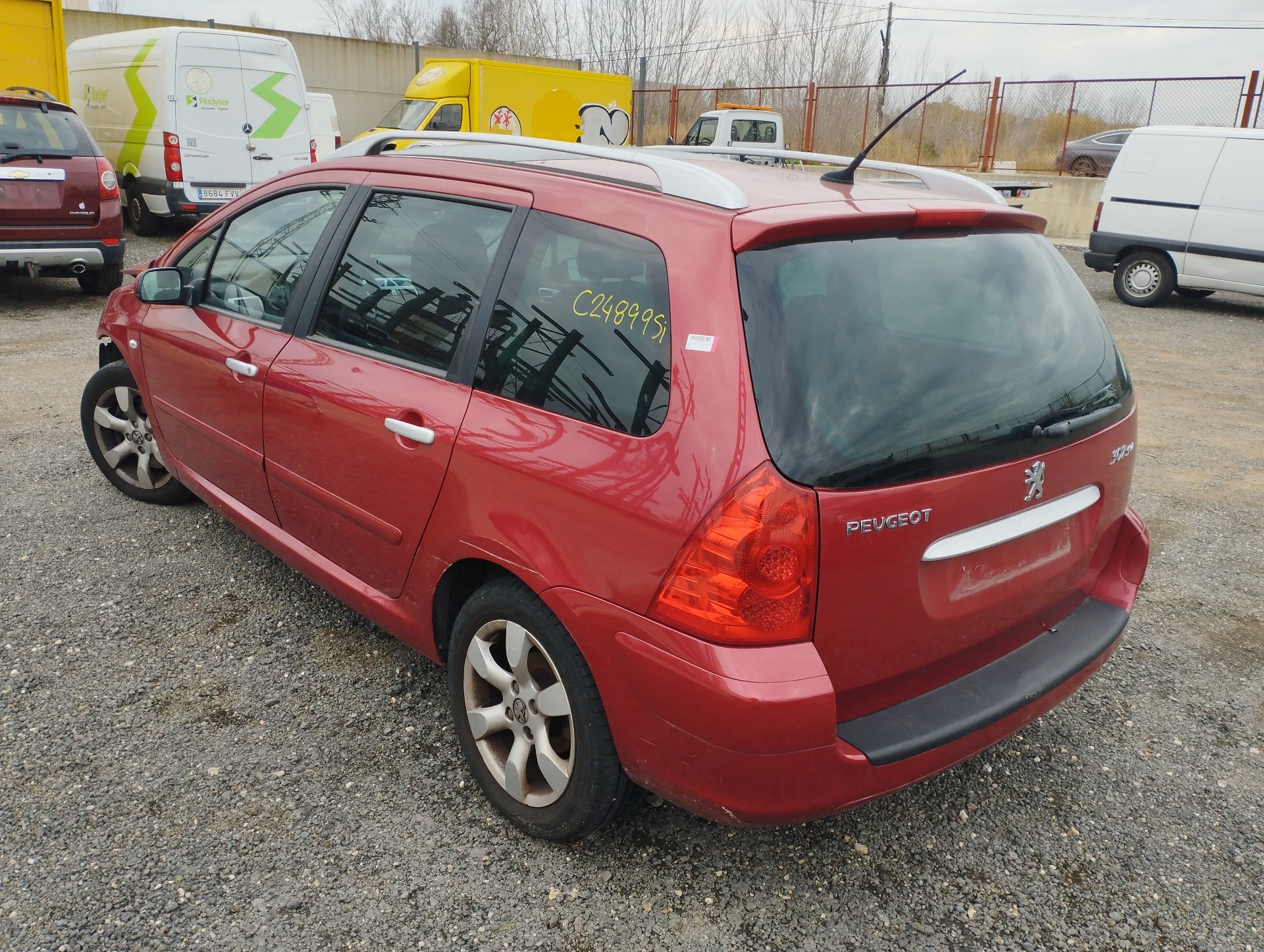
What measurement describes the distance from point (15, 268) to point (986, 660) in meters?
9.25

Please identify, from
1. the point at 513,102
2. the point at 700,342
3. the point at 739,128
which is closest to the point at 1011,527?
the point at 700,342

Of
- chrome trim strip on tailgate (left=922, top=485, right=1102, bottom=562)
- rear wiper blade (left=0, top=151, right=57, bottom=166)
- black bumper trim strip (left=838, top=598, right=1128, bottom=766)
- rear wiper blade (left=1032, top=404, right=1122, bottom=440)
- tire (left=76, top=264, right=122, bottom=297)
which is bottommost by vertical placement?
tire (left=76, top=264, right=122, bottom=297)

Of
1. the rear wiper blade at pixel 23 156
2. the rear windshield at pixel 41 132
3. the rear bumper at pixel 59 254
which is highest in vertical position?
the rear windshield at pixel 41 132

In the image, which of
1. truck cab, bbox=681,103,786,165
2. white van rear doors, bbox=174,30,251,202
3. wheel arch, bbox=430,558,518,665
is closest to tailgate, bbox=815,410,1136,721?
wheel arch, bbox=430,558,518,665

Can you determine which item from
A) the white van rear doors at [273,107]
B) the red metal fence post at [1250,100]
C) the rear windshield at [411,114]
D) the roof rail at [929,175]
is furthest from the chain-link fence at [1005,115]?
the roof rail at [929,175]

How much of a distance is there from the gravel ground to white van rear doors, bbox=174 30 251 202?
9.98 metres

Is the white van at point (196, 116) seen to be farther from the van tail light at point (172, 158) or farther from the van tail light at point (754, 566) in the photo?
the van tail light at point (754, 566)

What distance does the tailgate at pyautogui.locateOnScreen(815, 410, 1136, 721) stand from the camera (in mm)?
1979

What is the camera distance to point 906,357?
83.2 inches

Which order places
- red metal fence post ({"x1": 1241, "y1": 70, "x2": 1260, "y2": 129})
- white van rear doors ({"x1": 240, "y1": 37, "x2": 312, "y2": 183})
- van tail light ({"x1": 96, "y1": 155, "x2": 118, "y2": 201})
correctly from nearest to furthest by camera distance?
van tail light ({"x1": 96, "y1": 155, "x2": 118, "y2": 201})
white van rear doors ({"x1": 240, "y1": 37, "x2": 312, "y2": 183})
red metal fence post ({"x1": 1241, "y1": 70, "x2": 1260, "y2": 129})

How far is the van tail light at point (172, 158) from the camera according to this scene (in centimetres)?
1216

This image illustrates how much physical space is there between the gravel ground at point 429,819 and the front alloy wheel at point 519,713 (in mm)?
172

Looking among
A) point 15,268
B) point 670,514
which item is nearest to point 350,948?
point 670,514

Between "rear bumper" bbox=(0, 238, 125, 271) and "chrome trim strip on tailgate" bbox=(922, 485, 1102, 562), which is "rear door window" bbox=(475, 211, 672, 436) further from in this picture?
"rear bumper" bbox=(0, 238, 125, 271)
